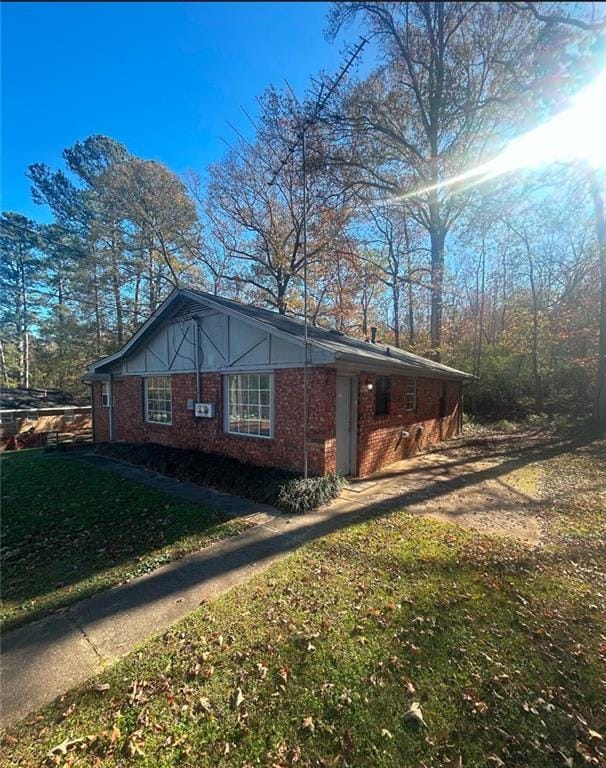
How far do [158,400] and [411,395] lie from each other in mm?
7735

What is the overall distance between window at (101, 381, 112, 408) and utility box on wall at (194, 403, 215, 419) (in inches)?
227

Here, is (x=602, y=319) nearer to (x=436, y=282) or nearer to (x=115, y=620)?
(x=436, y=282)

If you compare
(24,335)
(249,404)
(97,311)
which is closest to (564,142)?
(249,404)

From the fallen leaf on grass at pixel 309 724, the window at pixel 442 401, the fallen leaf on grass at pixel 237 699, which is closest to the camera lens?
the fallen leaf on grass at pixel 309 724

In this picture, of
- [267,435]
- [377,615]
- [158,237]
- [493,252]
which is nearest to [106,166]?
[158,237]

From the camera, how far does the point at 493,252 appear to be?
20766 millimetres

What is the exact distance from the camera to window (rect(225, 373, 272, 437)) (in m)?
7.91

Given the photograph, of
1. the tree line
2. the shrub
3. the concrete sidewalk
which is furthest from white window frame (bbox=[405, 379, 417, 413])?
the tree line

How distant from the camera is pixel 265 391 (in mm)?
7934

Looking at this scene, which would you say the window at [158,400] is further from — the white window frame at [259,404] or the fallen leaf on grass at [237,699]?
the fallen leaf on grass at [237,699]

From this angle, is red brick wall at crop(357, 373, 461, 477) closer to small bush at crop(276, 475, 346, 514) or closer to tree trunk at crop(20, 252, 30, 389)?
small bush at crop(276, 475, 346, 514)

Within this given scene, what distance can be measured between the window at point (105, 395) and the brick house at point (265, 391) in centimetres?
101

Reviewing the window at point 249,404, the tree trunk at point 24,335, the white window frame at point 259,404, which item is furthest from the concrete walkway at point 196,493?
the tree trunk at point 24,335

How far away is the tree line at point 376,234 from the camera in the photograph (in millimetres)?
11797
